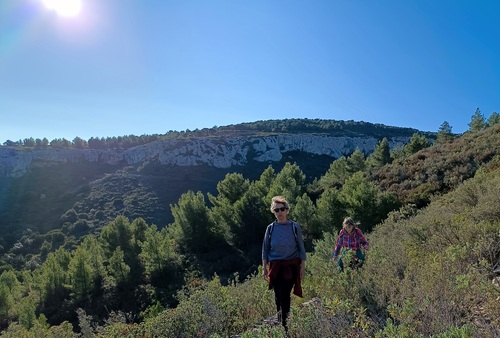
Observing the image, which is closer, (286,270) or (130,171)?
(286,270)

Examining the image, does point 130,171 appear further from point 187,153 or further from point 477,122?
point 477,122

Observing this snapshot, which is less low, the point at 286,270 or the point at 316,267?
the point at 286,270

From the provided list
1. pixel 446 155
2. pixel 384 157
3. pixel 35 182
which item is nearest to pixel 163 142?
pixel 35 182

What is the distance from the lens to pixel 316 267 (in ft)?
17.9

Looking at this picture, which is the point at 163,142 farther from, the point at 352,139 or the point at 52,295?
the point at 52,295

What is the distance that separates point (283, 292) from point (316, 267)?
177 centimetres

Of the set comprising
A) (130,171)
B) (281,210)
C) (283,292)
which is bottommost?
(283,292)

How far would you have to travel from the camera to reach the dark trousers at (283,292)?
12.6 feet

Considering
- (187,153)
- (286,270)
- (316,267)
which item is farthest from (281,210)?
(187,153)

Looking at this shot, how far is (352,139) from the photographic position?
96812mm

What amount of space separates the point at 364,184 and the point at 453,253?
49.9ft

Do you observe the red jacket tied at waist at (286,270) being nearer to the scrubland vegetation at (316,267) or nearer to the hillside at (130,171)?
the scrubland vegetation at (316,267)

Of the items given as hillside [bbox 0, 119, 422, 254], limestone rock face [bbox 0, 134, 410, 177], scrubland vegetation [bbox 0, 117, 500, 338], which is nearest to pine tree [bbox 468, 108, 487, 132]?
scrubland vegetation [bbox 0, 117, 500, 338]

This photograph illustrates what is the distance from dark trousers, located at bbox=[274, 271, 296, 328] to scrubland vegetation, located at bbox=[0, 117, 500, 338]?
0.68ft
